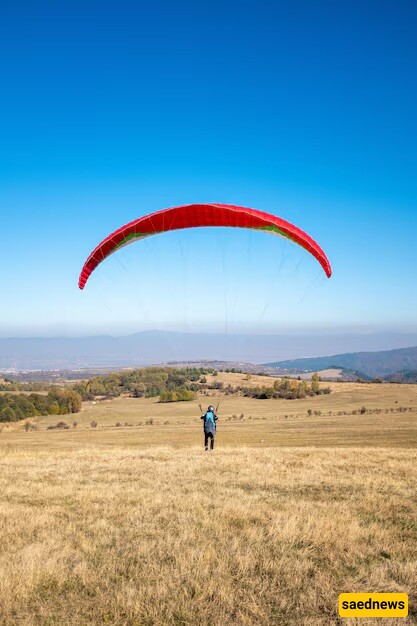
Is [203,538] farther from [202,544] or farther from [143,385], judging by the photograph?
[143,385]

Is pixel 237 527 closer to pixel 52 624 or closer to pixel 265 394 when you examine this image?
pixel 52 624

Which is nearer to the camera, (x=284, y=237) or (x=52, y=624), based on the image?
(x=52, y=624)

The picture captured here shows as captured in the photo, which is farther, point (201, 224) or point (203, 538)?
point (201, 224)

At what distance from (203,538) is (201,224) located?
408 inches

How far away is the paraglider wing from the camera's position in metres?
14.4

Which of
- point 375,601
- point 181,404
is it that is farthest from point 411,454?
point 181,404

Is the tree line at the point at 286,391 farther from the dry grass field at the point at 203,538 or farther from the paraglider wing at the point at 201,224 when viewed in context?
the paraglider wing at the point at 201,224

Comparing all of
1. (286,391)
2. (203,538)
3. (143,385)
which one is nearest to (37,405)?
(143,385)

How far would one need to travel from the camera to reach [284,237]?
51.7 feet

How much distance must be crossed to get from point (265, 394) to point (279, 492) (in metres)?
63.5

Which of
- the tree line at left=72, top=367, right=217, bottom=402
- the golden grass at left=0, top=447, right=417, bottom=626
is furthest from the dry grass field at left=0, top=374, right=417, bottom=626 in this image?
the tree line at left=72, top=367, right=217, bottom=402

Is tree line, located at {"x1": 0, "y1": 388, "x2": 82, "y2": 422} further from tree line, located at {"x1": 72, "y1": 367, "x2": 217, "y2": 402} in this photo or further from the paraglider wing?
the paraglider wing

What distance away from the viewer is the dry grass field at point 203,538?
5.56m

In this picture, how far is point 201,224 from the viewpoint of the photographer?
1562cm
